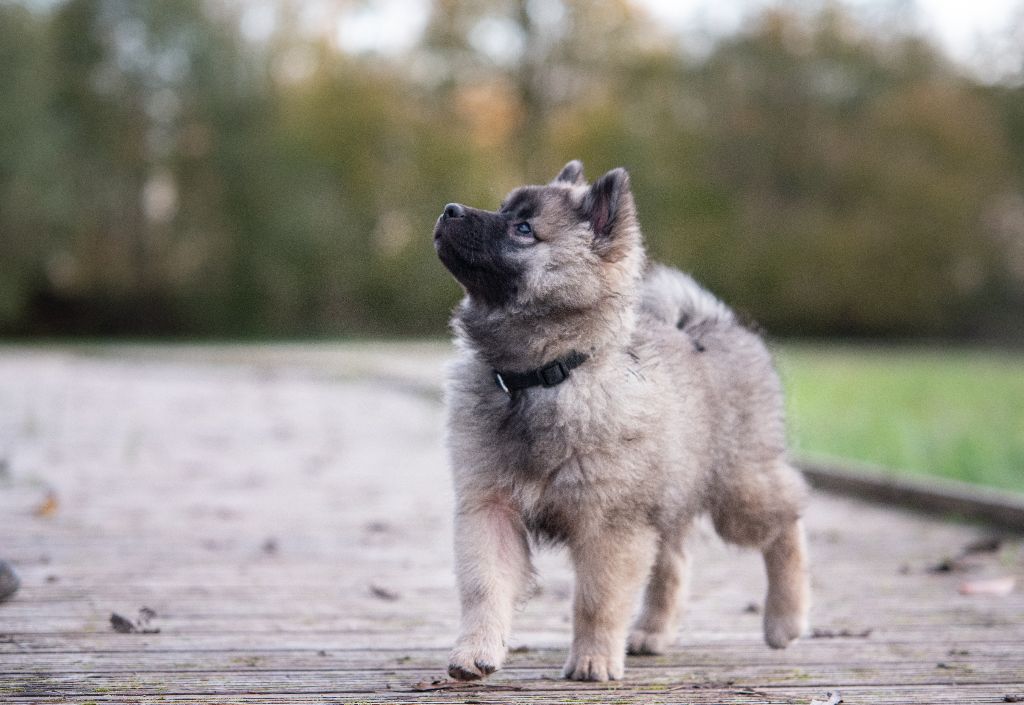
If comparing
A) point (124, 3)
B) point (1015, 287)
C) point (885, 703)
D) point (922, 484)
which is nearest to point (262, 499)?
point (922, 484)

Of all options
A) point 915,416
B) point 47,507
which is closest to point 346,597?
point 47,507

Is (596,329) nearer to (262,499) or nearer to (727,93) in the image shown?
(262,499)

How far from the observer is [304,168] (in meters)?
35.2

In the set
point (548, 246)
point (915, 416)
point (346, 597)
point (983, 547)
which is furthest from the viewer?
point (915, 416)

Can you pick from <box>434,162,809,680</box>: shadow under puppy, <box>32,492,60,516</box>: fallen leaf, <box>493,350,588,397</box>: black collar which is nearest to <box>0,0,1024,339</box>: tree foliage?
<box>32,492,60,516</box>: fallen leaf

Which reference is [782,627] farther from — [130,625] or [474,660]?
[130,625]

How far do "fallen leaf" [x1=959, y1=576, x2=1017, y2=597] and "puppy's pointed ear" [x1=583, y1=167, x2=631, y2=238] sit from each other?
2073 mm

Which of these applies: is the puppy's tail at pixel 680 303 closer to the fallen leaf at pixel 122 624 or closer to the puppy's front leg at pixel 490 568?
the puppy's front leg at pixel 490 568

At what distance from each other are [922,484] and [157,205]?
31.0 metres

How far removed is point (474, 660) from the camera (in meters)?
3.30

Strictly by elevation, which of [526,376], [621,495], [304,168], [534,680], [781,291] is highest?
[526,376]

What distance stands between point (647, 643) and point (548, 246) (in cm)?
127

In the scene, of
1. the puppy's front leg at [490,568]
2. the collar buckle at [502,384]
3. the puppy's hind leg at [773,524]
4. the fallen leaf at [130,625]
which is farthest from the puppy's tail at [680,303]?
the fallen leaf at [130,625]

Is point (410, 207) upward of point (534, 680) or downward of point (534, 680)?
downward
